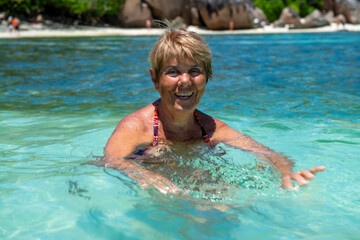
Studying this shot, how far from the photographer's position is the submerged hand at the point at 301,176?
2539 mm

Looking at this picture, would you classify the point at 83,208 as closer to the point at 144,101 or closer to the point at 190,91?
the point at 190,91

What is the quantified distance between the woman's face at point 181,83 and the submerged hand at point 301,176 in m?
0.88

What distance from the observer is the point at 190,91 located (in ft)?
10.4

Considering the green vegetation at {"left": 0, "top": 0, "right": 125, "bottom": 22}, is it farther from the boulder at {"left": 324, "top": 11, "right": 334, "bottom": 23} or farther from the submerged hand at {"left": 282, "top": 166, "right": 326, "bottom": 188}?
the submerged hand at {"left": 282, "top": 166, "right": 326, "bottom": 188}

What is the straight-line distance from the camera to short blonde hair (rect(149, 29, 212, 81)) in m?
3.08

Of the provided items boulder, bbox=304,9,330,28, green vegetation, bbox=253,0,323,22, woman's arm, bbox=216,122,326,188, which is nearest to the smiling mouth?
woman's arm, bbox=216,122,326,188

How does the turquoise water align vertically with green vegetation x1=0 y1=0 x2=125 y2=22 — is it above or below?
below

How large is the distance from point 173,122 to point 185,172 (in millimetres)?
562

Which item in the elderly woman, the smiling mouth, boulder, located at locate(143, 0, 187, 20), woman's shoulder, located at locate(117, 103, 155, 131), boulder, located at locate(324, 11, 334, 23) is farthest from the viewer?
boulder, located at locate(324, 11, 334, 23)

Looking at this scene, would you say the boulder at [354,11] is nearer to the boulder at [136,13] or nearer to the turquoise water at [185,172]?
the boulder at [136,13]

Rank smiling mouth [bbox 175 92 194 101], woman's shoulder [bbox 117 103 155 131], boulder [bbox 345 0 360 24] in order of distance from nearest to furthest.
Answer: smiling mouth [bbox 175 92 194 101] → woman's shoulder [bbox 117 103 155 131] → boulder [bbox 345 0 360 24]

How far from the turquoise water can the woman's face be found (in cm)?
46

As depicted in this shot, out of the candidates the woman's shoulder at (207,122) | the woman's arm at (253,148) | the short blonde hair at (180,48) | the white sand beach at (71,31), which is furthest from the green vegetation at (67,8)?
the short blonde hair at (180,48)

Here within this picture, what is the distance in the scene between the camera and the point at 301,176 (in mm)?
2678
